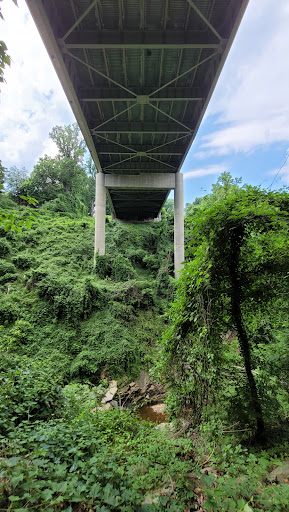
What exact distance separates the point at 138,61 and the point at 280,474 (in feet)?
41.8

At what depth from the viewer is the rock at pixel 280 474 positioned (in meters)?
3.03

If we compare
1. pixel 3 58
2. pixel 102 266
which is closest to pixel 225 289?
pixel 3 58

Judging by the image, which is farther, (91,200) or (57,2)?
(91,200)

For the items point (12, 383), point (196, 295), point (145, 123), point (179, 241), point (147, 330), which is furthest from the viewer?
point (179, 241)

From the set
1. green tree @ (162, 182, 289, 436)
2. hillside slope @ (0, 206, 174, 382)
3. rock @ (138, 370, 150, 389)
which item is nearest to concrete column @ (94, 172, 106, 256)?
hillside slope @ (0, 206, 174, 382)

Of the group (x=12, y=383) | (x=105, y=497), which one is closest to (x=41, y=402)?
(x=12, y=383)

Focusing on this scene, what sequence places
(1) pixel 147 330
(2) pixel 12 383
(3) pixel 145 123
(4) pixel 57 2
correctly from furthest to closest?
(3) pixel 145 123 < (1) pixel 147 330 < (4) pixel 57 2 < (2) pixel 12 383

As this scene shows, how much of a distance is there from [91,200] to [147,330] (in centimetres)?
3210

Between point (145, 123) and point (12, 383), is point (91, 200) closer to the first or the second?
point (145, 123)

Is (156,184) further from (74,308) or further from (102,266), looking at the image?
(74,308)

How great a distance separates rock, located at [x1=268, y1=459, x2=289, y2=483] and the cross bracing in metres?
10.8

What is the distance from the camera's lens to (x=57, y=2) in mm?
7527

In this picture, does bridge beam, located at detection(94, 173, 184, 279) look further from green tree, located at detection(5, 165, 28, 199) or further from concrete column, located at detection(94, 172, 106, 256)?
green tree, located at detection(5, 165, 28, 199)

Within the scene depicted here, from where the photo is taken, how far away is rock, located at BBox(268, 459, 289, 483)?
303cm
